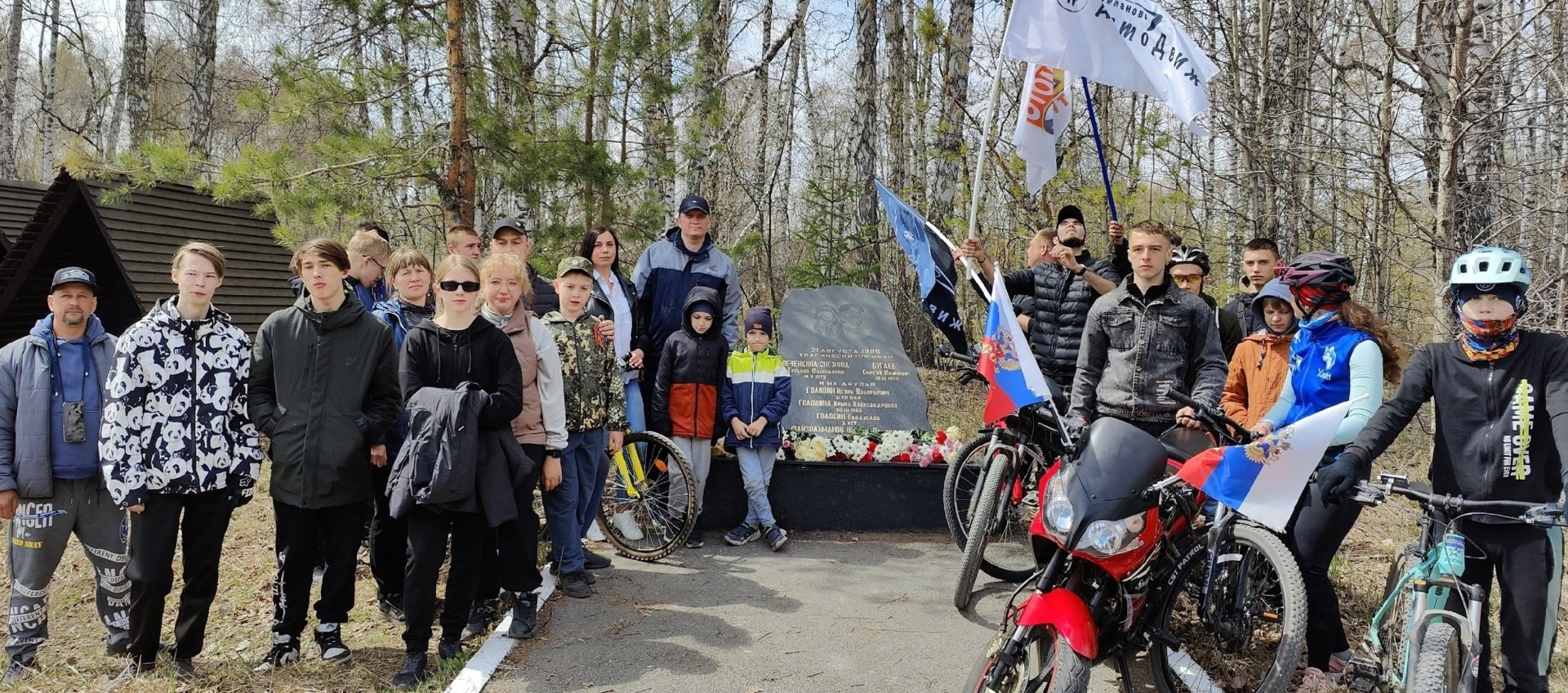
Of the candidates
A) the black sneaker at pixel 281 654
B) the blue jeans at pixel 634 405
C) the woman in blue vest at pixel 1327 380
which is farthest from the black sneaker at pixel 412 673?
the woman in blue vest at pixel 1327 380

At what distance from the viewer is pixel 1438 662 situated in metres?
2.84

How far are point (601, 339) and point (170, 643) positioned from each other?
7.68ft

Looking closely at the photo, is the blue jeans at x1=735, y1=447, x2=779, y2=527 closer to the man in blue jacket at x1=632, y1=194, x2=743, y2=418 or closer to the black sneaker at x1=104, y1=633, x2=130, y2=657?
the man in blue jacket at x1=632, y1=194, x2=743, y2=418

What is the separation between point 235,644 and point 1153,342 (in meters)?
4.59

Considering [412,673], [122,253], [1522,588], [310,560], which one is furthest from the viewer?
[122,253]

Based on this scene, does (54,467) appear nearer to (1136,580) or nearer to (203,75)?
(1136,580)

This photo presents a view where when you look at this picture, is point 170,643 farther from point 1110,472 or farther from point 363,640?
point 1110,472

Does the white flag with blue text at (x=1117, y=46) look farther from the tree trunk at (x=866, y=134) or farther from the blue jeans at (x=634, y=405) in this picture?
the tree trunk at (x=866, y=134)

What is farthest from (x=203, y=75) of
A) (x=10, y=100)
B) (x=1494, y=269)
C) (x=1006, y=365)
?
(x=1494, y=269)

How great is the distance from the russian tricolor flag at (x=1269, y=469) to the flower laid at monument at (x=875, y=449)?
9.49ft

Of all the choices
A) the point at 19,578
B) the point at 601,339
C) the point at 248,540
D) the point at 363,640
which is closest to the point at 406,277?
the point at 601,339

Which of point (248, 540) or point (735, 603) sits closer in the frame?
point (735, 603)

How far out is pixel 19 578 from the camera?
384cm

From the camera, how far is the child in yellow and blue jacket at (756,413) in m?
5.50
